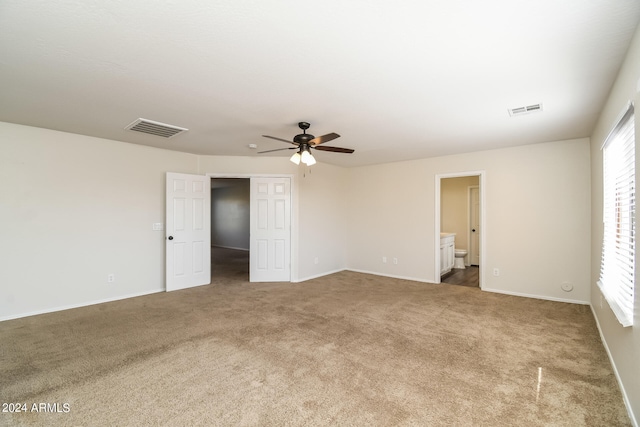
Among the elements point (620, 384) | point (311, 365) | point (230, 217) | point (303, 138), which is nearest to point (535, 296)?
point (620, 384)

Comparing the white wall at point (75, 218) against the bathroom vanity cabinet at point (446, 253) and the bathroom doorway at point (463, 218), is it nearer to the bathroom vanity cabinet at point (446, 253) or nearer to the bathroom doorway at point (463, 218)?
the bathroom vanity cabinet at point (446, 253)

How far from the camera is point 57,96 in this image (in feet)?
9.18

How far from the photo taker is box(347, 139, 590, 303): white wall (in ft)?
14.1

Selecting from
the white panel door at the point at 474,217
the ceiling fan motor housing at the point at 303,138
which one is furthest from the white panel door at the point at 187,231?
the white panel door at the point at 474,217

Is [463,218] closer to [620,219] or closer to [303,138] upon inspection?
[620,219]

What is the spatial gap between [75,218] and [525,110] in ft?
19.4

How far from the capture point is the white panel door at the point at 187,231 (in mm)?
4980

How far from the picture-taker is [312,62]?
2168 mm

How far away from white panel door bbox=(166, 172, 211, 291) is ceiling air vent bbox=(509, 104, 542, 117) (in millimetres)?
4854

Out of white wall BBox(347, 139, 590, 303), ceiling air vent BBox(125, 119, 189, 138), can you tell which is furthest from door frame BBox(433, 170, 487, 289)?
ceiling air vent BBox(125, 119, 189, 138)

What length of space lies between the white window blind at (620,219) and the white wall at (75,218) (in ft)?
18.8

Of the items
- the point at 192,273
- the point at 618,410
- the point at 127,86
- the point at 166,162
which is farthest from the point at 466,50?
the point at 192,273

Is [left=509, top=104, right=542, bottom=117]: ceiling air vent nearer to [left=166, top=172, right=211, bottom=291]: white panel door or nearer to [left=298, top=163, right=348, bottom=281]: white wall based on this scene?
[left=298, top=163, right=348, bottom=281]: white wall

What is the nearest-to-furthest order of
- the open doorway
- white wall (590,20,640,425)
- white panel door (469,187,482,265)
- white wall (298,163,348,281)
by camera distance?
1. white wall (590,20,640,425)
2. white wall (298,163,348,281)
3. white panel door (469,187,482,265)
4. the open doorway
